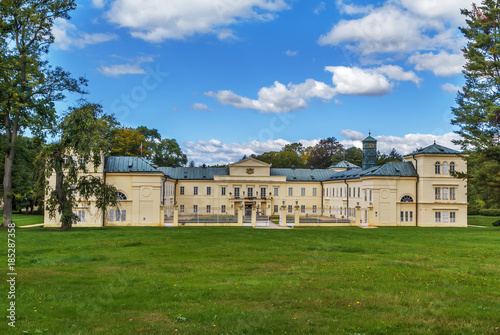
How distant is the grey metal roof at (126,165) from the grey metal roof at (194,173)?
17603 mm

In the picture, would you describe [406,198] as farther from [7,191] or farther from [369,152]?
[7,191]

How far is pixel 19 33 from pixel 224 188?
112ft

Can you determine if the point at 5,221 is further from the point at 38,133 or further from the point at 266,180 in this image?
the point at 266,180

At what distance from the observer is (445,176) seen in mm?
42938

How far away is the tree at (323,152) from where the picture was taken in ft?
296

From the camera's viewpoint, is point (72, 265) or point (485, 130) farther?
point (485, 130)

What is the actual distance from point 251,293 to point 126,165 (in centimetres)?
3219

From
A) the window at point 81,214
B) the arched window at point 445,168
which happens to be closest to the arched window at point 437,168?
the arched window at point 445,168

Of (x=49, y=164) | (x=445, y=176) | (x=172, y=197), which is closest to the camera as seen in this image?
(x=49, y=164)

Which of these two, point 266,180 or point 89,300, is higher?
point 266,180

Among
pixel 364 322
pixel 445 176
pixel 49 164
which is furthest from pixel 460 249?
pixel 49 164

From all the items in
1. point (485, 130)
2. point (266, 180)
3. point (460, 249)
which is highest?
point (485, 130)

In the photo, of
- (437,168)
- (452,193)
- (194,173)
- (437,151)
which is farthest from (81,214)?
(452,193)

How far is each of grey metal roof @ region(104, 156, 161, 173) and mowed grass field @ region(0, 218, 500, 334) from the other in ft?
71.8
